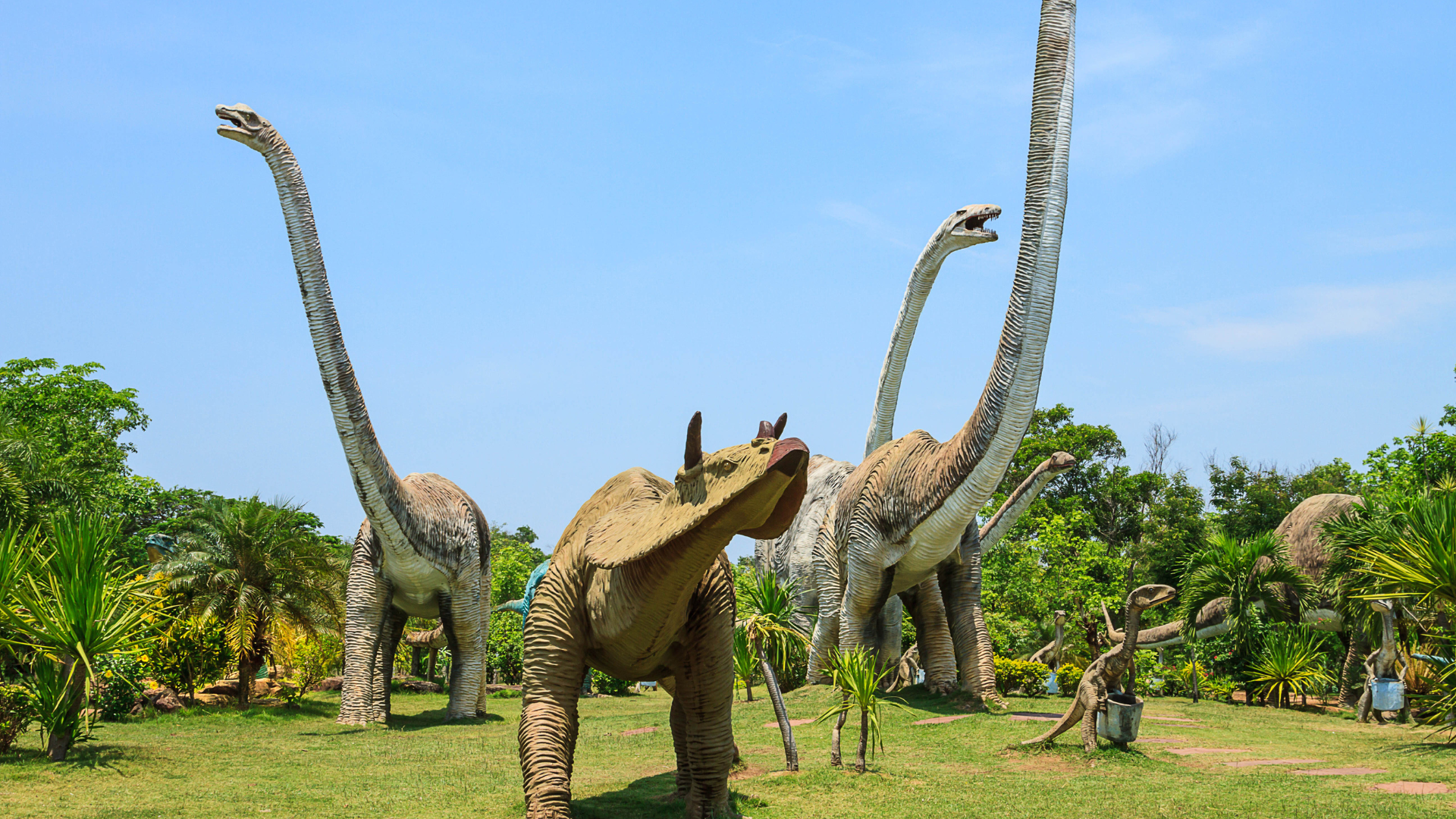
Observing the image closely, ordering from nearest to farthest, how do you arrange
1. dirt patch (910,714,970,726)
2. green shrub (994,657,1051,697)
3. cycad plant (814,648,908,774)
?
cycad plant (814,648,908,774) → dirt patch (910,714,970,726) → green shrub (994,657,1051,697)

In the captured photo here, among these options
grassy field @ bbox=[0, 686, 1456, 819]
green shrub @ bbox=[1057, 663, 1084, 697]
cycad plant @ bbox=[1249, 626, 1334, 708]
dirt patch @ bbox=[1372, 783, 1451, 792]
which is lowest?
grassy field @ bbox=[0, 686, 1456, 819]

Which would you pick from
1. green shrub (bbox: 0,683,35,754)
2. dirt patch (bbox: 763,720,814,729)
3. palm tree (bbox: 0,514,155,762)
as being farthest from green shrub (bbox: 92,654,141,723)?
dirt patch (bbox: 763,720,814,729)

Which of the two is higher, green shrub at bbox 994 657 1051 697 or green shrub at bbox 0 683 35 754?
green shrub at bbox 994 657 1051 697

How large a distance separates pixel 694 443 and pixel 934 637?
31.8 feet

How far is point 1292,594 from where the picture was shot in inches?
658

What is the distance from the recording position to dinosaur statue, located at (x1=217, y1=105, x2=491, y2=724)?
466 inches

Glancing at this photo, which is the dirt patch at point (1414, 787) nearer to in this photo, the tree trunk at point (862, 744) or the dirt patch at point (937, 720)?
the tree trunk at point (862, 744)

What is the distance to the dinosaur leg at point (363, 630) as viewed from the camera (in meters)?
13.4

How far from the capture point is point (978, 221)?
45.3 feet

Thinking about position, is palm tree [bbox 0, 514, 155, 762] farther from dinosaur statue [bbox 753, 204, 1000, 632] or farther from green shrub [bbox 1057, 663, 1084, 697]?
green shrub [bbox 1057, 663, 1084, 697]

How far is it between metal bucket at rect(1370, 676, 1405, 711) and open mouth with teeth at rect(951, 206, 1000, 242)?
7764 mm

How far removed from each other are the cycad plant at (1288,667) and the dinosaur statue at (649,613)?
12157 millimetres

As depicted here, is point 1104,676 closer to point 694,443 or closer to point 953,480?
point 953,480

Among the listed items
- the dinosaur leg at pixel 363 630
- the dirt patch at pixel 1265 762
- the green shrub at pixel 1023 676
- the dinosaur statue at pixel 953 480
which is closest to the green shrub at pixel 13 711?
the dinosaur leg at pixel 363 630
